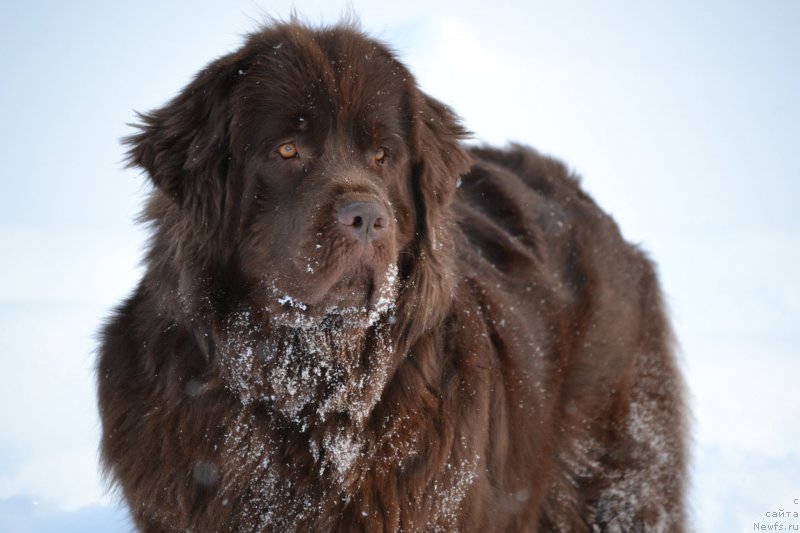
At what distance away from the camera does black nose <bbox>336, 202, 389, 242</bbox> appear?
10.3 ft

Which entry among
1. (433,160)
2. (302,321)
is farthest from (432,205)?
(302,321)

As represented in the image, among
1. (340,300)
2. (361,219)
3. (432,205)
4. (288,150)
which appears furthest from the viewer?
(432,205)

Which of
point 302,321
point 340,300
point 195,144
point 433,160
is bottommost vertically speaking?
point 302,321

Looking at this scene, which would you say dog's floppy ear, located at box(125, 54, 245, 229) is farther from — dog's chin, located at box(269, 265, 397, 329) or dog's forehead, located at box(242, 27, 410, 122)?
dog's chin, located at box(269, 265, 397, 329)

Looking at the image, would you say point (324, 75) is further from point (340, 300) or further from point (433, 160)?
point (340, 300)

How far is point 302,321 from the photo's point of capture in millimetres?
3322

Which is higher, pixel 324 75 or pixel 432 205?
pixel 324 75

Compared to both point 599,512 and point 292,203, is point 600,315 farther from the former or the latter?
point 292,203

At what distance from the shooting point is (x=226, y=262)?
341cm

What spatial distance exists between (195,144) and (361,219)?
82 cm

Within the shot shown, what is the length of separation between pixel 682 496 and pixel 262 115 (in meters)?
3.44

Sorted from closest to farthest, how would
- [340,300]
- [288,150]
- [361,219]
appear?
1. [361,219]
2. [340,300]
3. [288,150]

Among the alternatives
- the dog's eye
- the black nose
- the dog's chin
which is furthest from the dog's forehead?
the dog's chin

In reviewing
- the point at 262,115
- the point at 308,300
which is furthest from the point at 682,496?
the point at 262,115
